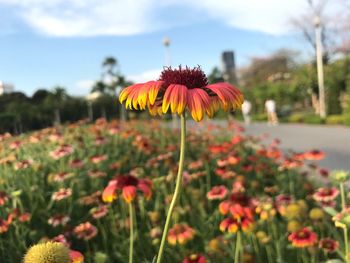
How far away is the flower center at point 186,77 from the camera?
1.31 m

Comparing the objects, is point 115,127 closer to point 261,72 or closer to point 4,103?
point 4,103

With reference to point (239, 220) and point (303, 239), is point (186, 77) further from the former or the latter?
point (303, 239)

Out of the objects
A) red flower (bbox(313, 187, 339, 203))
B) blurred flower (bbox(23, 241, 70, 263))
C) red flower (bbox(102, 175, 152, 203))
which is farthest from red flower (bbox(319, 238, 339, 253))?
blurred flower (bbox(23, 241, 70, 263))

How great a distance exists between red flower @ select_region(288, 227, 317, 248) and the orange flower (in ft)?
4.68

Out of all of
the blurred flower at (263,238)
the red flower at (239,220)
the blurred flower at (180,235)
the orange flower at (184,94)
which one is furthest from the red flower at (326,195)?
the orange flower at (184,94)

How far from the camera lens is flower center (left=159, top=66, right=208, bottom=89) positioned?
1.31 meters

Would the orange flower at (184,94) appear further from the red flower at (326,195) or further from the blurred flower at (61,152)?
the blurred flower at (61,152)

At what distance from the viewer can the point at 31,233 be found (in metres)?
3.11

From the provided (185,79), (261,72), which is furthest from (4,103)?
(261,72)

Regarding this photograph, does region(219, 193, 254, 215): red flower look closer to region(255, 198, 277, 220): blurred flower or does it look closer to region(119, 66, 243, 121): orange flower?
region(255, 198, 277, 220): blurred flower

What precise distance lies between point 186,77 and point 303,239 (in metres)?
1.54

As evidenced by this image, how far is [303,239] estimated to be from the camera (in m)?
2.50

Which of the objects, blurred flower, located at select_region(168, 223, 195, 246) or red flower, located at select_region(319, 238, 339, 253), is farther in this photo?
blurred flower, located at select_region(168, 223, 195, 246)

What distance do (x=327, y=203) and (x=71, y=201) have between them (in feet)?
6.81
